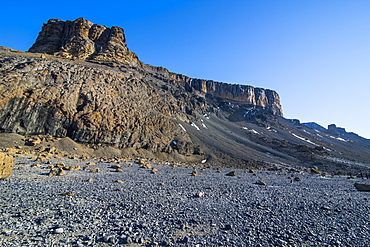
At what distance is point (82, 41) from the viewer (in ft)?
245

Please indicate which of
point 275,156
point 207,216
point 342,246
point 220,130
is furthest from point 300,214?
point 220,130

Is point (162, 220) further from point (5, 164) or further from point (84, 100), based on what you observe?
point (84, 100)

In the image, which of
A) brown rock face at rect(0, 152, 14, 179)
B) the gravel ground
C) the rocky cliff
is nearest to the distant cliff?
the rocky cliff

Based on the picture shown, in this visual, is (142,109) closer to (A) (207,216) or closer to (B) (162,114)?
(B) (162,114)

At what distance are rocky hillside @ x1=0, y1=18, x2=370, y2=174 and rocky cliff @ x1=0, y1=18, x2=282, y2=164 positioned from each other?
0.15 metres

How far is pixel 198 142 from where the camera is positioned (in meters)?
59.4

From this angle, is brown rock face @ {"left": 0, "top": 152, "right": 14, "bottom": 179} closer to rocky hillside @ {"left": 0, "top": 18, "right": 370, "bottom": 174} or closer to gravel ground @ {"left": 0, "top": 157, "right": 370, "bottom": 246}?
gravel ground @ {"left": 0, "top": 157, "right": 370, "bottom": 246}

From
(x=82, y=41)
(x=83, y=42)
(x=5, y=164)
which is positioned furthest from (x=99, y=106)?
(x=82, y=41)

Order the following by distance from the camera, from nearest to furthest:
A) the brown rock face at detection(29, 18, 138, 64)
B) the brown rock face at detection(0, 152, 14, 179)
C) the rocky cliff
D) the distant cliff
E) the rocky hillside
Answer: the brown rock face at detection(0, 152, 14, 179) < the rocky cliff < the rocky hillside < the distant cliff < the brown rock face at detection(29, 18, 138, 64)

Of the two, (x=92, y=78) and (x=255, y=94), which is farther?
(x=255, y=94)

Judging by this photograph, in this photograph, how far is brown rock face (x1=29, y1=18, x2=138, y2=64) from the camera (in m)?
73.2

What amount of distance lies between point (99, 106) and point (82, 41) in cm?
4438

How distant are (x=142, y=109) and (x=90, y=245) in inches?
2043

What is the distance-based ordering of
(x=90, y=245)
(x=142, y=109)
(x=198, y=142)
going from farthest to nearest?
1. (x=198, y=142)
2. (x=142, y=109)
3. (x=90, y=245)
